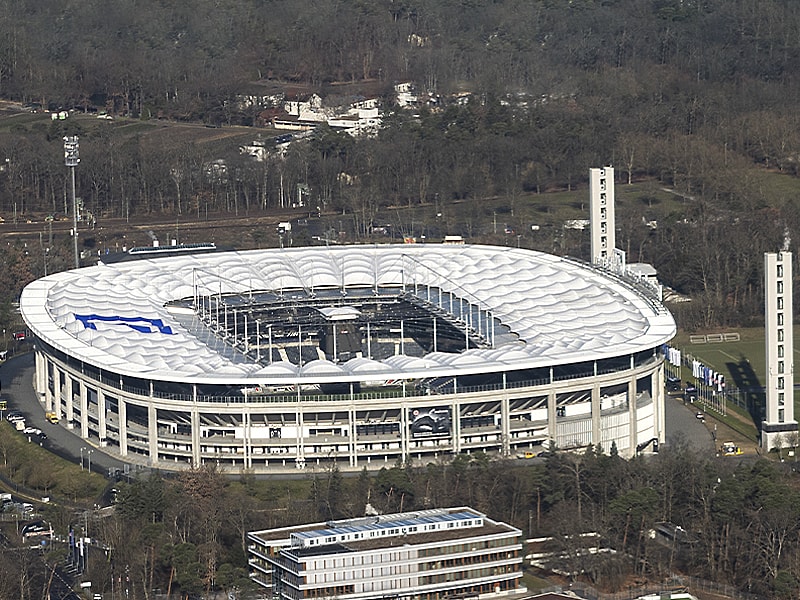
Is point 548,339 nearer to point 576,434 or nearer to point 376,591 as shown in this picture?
point 576,434

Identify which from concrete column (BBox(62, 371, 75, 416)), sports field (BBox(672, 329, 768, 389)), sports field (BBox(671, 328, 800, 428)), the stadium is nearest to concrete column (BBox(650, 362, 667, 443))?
the stadium

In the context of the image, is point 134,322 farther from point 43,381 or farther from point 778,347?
point 778,347

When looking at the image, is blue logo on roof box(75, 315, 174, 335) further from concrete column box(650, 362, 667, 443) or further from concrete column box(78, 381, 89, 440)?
concrete column box(650, 362, 667, 443)

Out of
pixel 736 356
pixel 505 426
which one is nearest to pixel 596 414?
pixel 505 426

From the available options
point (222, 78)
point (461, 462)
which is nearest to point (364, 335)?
point (461, 462)

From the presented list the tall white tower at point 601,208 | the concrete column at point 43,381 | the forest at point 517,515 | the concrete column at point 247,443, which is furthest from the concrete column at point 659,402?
the concrete column at point 43,381

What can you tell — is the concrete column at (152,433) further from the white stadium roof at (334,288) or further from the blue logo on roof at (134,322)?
the blue logo on roof at (134,322)
